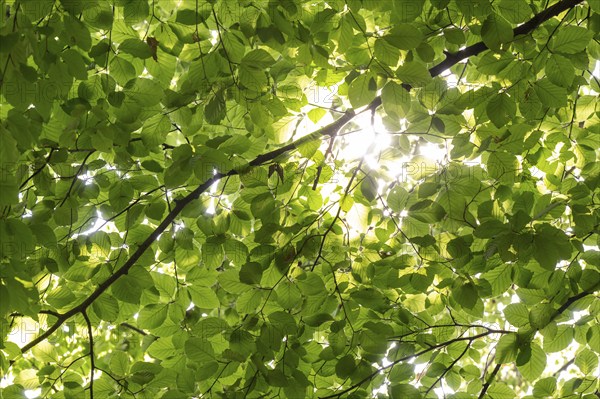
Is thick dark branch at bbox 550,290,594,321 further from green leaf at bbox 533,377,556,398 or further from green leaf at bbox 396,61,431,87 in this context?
green leaf at bbox 396,61,431,87

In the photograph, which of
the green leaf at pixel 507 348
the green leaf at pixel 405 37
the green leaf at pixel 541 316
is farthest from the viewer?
the green leaf at pixel 507 348

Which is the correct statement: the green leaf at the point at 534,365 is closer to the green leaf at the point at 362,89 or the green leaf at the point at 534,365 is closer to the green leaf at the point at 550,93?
the green leaf at the point at 550,93

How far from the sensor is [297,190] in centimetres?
304

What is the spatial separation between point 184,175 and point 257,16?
0.72 meters

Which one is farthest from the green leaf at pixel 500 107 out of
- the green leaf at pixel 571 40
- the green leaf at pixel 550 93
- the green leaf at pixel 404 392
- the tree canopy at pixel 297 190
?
the green leaf at pixel 404 392

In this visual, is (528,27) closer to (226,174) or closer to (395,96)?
(395,96)

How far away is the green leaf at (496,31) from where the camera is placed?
2.24 m

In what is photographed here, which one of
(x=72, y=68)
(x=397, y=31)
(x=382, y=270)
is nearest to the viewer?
(x=397, y=31)

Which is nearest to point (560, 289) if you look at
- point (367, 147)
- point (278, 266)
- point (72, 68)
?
point (367, 147)

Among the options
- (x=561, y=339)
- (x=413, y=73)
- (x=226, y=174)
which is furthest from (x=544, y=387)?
(x=226, y=174)

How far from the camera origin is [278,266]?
2.61 meters

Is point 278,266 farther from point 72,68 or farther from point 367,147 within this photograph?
point 72,68

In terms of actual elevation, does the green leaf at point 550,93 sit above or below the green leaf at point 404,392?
above

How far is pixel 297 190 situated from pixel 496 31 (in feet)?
4.18
